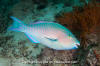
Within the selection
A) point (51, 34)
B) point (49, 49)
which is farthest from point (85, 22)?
point (51, 34)

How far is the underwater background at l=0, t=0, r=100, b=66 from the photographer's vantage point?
2.01m

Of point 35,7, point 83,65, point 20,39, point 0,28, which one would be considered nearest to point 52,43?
point 83,65

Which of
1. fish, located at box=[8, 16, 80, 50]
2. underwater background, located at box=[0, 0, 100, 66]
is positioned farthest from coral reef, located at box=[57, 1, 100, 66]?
fish, located at box=[8, 16, 80, 50]

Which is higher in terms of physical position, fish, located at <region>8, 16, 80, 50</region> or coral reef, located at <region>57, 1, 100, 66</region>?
coral reef, located at <region>57, 1, 100, 66</region>

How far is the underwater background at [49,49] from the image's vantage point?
201 cm

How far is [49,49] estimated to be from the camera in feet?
7.15

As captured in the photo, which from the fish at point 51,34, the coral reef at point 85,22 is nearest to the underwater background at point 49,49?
the coral reef at point 85,22

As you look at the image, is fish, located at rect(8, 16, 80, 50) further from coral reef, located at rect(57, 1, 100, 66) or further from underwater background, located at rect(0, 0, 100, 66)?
coral reef, located at rect(57, 1, 100, 66)

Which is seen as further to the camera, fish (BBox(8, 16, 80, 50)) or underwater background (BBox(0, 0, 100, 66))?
underwater background (BBox(0, 0, 100, 66))

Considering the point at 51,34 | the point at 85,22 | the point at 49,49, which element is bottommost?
the point at 49,49

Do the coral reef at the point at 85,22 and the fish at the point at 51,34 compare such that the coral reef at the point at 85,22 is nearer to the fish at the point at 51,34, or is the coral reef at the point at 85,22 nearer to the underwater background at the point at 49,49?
the underwater background at the point at 49,49

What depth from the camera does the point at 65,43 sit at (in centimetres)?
165

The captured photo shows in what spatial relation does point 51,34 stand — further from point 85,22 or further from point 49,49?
point 85,22

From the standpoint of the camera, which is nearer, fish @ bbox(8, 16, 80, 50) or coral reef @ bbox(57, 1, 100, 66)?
fish @ bbox(8, 16, 80, 50)
